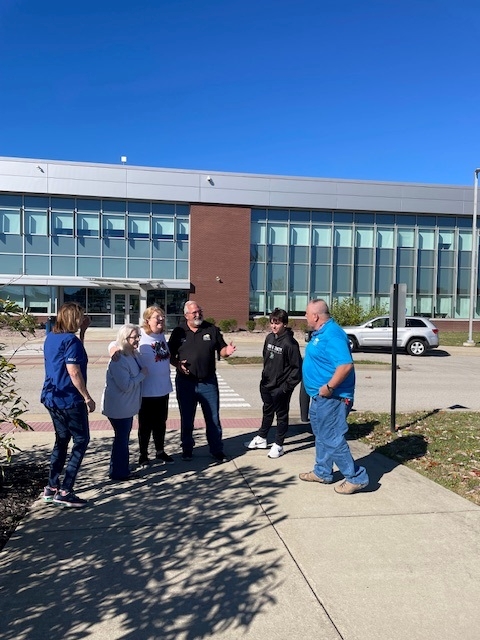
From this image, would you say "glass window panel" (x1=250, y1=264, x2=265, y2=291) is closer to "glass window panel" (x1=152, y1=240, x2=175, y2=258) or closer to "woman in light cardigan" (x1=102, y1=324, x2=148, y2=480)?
"glass window panel" (x1=152, y1=240, x2=175, y2=258)

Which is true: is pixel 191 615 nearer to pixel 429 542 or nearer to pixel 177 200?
pixel 429 542

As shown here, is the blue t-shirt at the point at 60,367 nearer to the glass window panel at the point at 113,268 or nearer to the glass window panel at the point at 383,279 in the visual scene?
the glass window panel at the point at 113,268

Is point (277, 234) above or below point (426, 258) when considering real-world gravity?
above

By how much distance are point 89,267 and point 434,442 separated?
26753 millimetres

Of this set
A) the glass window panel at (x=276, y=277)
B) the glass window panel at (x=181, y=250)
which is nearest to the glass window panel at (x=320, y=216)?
the glass window panel at (x=276, y=277)

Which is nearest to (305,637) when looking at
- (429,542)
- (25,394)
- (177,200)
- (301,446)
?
(429,542)

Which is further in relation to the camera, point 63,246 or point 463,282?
point 463,282

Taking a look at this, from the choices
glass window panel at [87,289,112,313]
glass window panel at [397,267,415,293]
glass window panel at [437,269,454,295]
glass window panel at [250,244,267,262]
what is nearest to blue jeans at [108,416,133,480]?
glass window panel at [87,289,112,313]

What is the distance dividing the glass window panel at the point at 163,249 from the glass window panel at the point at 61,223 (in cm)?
514

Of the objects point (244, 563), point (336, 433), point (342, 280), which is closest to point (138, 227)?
point (342, 280)

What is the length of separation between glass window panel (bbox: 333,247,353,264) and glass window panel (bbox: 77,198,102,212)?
15.5 m

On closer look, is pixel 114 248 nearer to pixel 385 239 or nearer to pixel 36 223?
pixel 36 223

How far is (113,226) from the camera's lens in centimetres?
3030

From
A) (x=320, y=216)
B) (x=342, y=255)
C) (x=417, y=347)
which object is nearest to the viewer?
(x=417, y=347)
